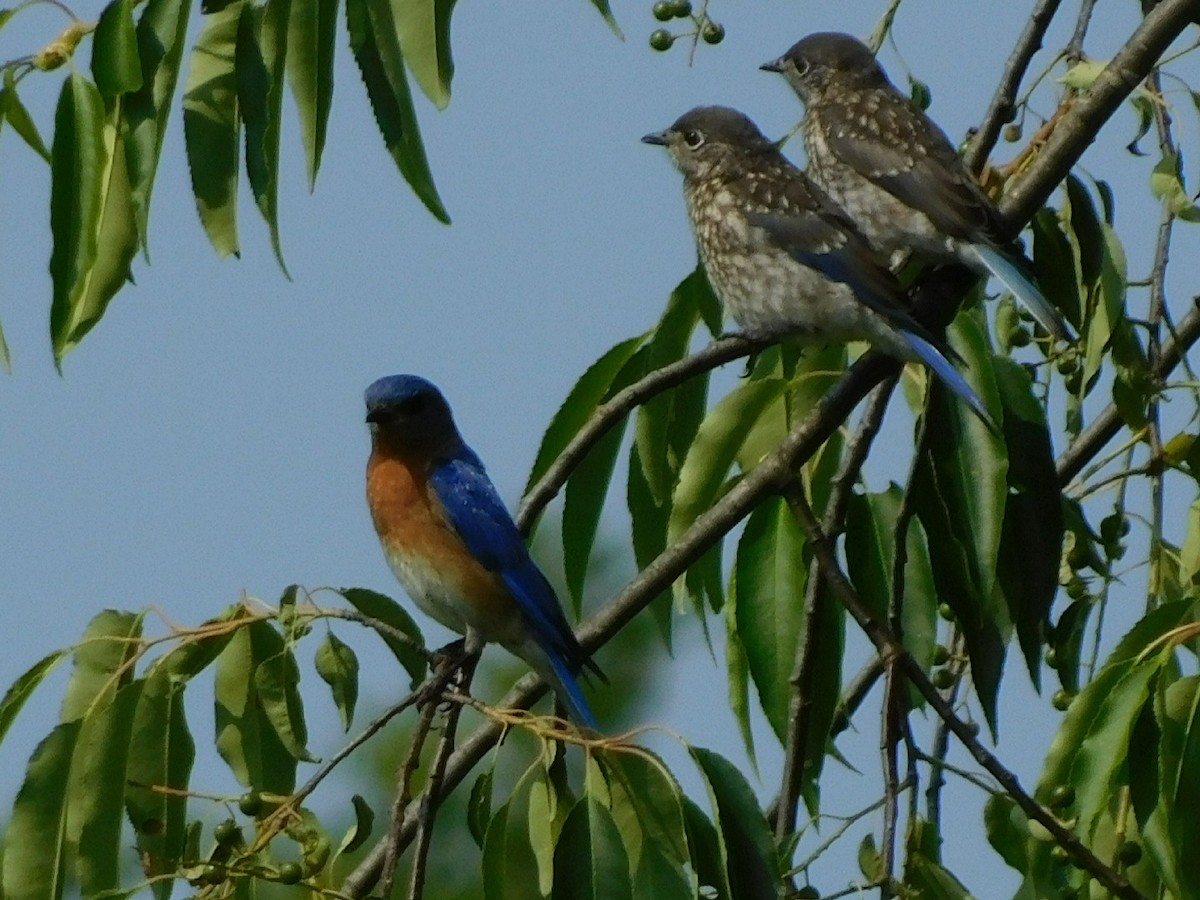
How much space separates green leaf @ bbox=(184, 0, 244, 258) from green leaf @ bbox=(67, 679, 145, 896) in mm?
795

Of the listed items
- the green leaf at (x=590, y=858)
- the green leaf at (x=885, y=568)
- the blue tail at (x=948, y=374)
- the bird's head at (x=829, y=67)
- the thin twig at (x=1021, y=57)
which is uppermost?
the bird's head at (x=829, y=67)

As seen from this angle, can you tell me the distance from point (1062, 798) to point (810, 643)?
600 millimetres

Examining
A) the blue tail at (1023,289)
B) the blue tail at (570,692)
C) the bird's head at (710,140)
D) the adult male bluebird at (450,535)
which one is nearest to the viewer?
the blue tail at (570,692)

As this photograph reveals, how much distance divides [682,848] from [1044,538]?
3.79ft

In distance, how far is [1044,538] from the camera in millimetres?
3770

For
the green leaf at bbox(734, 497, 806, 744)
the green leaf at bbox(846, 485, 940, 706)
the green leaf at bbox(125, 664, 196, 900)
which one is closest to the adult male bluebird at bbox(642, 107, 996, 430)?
the green leaf at bbox(846, 485, 940, 706)

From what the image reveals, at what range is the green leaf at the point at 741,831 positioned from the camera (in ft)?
9.64

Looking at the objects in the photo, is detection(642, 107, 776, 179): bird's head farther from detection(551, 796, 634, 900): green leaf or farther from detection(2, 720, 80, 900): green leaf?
detection(551, 796, 634, 900): green leaf

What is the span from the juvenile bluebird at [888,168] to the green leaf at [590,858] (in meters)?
1.79

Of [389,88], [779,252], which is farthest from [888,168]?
[389,88]

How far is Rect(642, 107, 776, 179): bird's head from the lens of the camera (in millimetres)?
5555

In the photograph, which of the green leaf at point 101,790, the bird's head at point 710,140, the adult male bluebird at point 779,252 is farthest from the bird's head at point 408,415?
the green leaf at point 101,790

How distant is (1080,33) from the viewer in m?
4.18

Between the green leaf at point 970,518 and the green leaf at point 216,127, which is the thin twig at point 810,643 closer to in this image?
the green leaf at point 970,518
